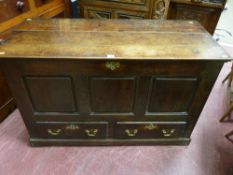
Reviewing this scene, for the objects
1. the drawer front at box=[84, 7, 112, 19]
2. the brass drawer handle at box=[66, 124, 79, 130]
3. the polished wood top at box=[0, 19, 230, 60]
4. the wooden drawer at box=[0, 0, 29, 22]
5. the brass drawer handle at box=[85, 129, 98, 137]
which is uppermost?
the wooden drawer at box=[0, 0, 29, 22]

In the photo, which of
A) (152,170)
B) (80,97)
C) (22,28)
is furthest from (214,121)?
(22,28)

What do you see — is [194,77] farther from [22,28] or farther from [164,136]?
[22,28]

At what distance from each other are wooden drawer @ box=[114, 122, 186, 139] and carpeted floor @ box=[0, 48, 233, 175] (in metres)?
0.13

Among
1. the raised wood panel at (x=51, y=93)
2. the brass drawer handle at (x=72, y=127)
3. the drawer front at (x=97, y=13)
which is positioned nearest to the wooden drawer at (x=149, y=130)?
the brass drawer handle at (x=72, y=127)

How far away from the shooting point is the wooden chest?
974 mm

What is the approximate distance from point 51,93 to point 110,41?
494 millimetres

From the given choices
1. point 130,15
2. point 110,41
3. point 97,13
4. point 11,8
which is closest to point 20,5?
point 11,8

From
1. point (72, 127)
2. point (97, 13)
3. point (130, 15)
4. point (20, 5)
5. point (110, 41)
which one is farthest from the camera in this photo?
point (97, 13)

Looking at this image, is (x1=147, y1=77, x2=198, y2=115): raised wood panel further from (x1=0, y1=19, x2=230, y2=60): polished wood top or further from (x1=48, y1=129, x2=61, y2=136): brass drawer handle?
(x1=48, y1=129, x2=61, y2=136): brass drawer handle

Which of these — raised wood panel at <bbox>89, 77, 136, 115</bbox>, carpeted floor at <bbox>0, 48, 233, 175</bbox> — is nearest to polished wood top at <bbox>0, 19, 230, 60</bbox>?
raised wood panel at <bbox>89, 77, 136, 115</bbox>

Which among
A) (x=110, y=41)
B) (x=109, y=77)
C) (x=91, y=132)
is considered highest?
(x=110, y=41)

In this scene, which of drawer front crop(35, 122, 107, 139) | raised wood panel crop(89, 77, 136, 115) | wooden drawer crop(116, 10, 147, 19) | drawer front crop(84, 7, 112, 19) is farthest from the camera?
drawer front crop(84, 7, 112, 19)

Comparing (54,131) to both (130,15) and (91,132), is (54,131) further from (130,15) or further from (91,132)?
(130,15)

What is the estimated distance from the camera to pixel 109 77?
105 cm
